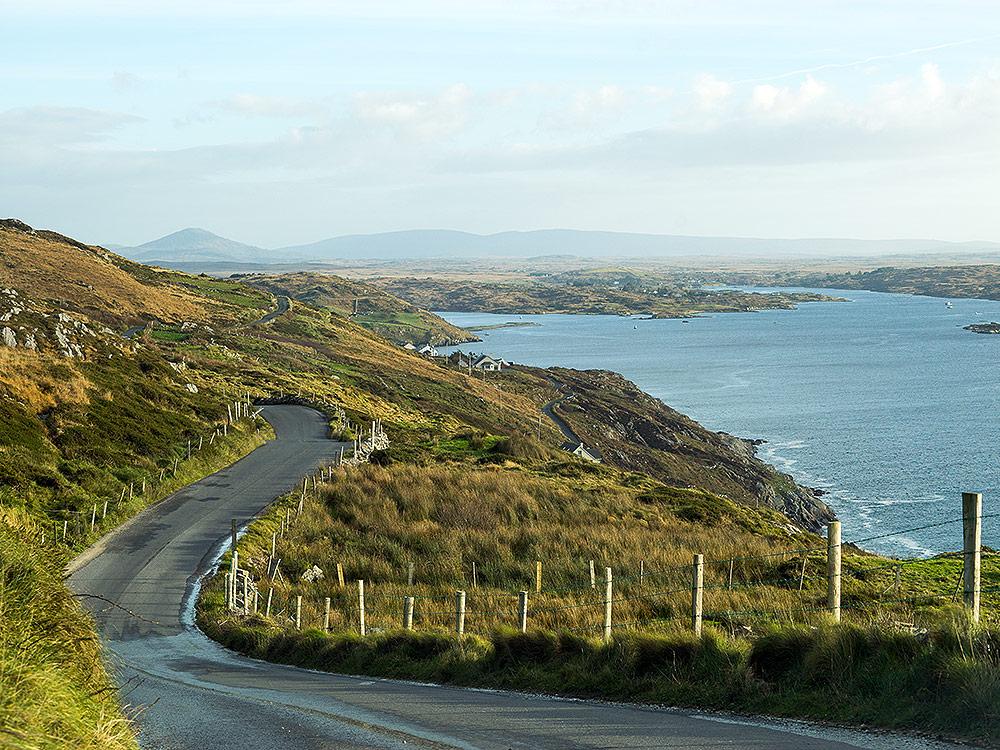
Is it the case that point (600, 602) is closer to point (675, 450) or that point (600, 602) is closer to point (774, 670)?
point (774, 670)

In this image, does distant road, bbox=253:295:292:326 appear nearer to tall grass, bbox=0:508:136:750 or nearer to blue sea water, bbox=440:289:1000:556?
blue sea water, bbox=440:289:1000:556

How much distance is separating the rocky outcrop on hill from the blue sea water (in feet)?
7.62

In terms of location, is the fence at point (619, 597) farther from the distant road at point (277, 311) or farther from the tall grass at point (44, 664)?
the distant road at point (277, 311)

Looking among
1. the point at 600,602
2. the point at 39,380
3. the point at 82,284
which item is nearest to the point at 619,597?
the point at 600,602

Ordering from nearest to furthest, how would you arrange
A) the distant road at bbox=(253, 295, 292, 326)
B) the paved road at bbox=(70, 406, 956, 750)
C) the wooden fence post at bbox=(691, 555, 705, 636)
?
the paved road at bbox=(70, 406, 956, 750), the wooden fence post at bbox=(691, 555, 705, 636), the distant road at bbox=(253, 295, 292, 326)

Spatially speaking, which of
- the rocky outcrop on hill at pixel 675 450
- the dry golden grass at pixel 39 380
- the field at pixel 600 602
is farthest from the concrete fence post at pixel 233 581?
the rocky outcrop on hill at pixel 675 450

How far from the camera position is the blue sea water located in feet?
188

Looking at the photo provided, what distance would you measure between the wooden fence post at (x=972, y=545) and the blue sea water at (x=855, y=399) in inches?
1481

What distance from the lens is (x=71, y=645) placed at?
25.1 ft

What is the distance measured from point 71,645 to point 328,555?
56.0 ft

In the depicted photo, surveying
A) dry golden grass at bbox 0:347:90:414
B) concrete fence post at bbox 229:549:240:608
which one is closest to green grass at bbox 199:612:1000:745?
concrete fence post at bbox 229:549:240:608

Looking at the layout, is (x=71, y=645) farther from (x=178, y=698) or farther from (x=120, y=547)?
(x=120, y=547)

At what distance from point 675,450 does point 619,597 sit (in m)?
57.1

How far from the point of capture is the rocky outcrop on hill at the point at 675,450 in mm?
59469
